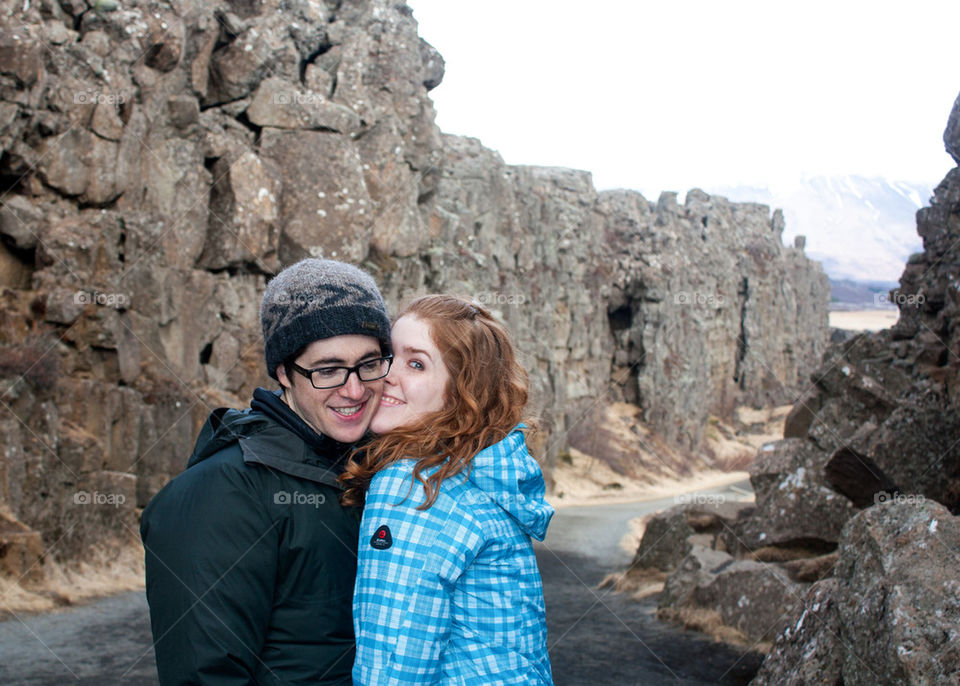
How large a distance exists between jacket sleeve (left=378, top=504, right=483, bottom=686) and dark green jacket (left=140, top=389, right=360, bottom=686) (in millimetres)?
269

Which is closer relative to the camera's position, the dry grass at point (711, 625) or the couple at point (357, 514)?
the couple at point (357, 514)

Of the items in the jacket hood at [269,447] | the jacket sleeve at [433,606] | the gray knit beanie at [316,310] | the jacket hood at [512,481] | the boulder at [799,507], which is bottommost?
the boulder at [799,507]

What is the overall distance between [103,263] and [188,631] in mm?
14918

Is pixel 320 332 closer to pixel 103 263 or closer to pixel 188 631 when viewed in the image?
pixel 188 631

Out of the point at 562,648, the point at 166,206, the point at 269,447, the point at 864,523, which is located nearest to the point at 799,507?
the point at 562,648

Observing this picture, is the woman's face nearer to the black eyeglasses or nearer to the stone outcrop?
the black eyeglasses

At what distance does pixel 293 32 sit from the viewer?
69.7 ft

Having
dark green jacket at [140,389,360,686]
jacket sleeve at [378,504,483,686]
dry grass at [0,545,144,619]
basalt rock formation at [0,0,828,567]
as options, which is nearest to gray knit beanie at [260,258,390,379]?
dark green jacket at [140,389,360,686]

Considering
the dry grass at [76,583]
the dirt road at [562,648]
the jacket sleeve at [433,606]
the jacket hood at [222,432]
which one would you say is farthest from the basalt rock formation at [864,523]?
the dry grass at [76,583]

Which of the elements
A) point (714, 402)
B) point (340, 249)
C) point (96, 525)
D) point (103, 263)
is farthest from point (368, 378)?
point (714, 402)

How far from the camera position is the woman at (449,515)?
7.76 ft

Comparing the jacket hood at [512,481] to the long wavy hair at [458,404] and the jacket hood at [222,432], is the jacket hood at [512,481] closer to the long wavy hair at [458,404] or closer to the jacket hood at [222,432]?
the long wavy hair at [458,404]

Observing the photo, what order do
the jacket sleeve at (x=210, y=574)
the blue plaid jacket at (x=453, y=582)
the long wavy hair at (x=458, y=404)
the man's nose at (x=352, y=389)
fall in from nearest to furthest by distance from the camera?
the jacket sleeve at (x=210, y=574)
the blue plaid jacket at (x=453, y=582)
the long wavy hair at (x=458, y=404)
the man's nose at (x=352, y=389)

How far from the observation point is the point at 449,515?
97.3 inches
